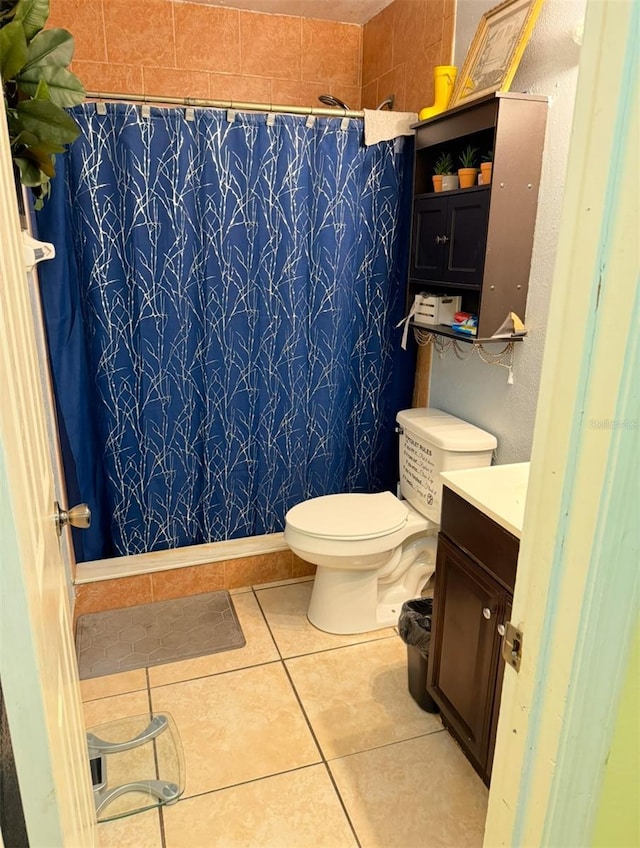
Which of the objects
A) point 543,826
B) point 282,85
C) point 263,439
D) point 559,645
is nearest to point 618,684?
point 559,645

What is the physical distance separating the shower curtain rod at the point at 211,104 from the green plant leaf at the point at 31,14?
2.30 feet

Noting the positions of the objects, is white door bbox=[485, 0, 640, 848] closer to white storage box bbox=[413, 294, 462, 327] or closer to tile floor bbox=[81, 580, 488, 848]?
tile floor bbox=[81, 580, 488, 848]

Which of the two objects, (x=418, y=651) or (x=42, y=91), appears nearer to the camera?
(x=42, y=91)

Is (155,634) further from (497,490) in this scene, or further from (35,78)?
(35,78)

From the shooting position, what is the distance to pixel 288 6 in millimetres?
2643

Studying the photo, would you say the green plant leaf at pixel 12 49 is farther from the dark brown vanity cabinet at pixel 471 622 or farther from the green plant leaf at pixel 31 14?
the dark brown vanity cabinet at pixel 471 622

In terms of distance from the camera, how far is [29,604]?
0.65m

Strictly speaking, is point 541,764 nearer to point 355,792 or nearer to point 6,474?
point 6,474

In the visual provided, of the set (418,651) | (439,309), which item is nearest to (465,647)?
(418,651)

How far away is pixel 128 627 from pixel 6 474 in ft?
6.44

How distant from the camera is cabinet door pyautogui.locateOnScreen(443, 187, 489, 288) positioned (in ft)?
6.38

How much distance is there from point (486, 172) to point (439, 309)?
0.54 meters

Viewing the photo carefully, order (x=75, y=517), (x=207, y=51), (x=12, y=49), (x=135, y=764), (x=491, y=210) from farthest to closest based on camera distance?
(x=207, y=51) < (x=491, y=210) < (x=135, y=764) < (x=12, y=49) < (x=75, y=517)

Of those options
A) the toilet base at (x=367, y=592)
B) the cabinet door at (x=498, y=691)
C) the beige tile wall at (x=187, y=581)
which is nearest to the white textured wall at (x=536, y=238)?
the toilet base at (x=367, y=592)
